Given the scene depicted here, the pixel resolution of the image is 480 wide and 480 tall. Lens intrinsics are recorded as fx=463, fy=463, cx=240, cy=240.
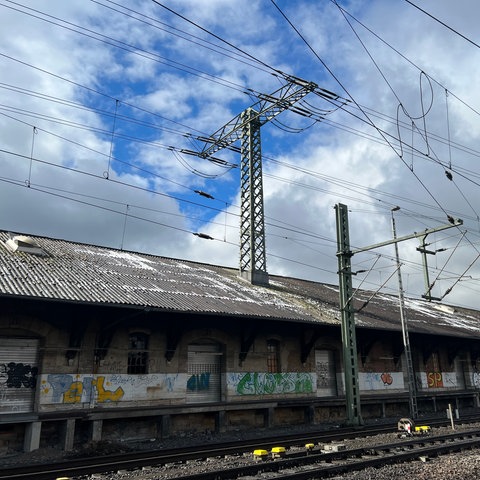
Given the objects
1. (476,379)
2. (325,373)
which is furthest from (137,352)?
(476,379)

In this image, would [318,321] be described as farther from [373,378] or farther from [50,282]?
[50,282]

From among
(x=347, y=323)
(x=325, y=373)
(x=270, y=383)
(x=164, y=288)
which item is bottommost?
(x=270, y=383)

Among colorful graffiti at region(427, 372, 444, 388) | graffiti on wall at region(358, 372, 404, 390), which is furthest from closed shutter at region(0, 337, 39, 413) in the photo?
colorful graffiti at region(427, 372, 444, 388)

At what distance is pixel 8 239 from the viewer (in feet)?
57.3

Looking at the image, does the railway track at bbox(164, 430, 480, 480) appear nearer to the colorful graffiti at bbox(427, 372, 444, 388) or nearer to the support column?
the support column

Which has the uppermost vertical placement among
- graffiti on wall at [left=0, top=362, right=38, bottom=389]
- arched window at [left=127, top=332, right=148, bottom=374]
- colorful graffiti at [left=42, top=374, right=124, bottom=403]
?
arched window at [left=127, top=332, right=148, bottom=374]

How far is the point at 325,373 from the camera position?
69.6 feet

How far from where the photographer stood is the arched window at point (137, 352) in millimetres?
15461

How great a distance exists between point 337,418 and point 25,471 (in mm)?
14150

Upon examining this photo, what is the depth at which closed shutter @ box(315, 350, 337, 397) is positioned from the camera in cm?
2084

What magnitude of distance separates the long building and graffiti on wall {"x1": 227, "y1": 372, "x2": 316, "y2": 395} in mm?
52

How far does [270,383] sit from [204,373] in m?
3.06

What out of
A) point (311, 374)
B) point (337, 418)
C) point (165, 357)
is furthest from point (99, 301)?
point (337, 418)

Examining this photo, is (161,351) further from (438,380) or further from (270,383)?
(438,380)
